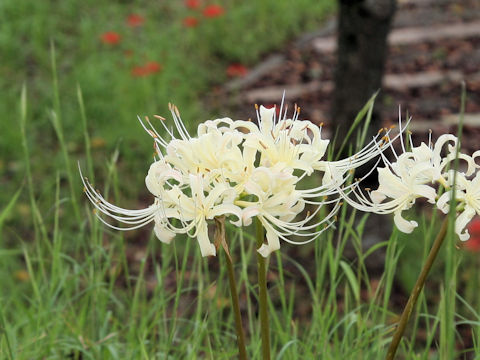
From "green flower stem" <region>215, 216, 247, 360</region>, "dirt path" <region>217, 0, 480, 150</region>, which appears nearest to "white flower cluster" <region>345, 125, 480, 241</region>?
"green flower stem" <region>215, 216, 247, 360</region>

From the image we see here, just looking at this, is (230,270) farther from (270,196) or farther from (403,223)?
(403,223)

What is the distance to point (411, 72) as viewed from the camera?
6.27 meters

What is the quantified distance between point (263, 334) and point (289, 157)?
326 millimetres

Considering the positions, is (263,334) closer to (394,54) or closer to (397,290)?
(397,290)

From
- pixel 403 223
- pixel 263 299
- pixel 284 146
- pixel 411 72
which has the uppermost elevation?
pixel 411 72

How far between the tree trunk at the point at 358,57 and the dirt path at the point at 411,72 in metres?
1.34

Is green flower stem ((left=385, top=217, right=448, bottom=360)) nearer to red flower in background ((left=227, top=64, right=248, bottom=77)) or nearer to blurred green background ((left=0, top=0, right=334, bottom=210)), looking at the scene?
blurred green background ((left=0, top=0, right=334, bottom=210))

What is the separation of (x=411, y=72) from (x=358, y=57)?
263 cm

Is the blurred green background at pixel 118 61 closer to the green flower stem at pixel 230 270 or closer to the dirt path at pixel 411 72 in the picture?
the dirt path at pixel 411 72

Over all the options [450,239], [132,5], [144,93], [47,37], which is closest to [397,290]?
[144,93]

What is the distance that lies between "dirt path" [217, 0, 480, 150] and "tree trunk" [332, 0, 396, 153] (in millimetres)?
1336

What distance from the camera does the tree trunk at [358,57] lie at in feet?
12.1

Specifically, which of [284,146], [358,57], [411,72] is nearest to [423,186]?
[284,146]

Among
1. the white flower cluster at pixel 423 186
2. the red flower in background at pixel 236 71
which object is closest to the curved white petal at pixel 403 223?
the white flower cluster at pixel 423 186
